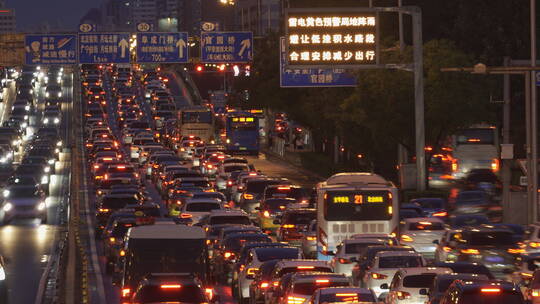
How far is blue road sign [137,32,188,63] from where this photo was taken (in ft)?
224

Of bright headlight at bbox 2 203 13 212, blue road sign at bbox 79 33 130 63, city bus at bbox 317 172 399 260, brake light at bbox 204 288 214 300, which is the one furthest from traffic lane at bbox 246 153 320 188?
brake light at bbox 204 288 214 300

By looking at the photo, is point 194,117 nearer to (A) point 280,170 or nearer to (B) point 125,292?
(A) point 280,170

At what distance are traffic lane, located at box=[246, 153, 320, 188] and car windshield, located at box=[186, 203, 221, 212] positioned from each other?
24.8 m

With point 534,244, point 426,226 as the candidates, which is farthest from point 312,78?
point 534,244

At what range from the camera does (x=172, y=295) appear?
21.4 metres

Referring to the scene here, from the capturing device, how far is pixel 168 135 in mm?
108500

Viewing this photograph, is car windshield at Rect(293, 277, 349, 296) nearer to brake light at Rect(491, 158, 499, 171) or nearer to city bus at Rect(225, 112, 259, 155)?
brake light at Rect(491, 158, 499, 171)

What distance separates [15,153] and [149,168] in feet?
76.6

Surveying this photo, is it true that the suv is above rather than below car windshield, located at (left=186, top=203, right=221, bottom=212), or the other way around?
above

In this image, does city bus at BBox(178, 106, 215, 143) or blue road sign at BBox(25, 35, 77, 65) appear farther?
city bus at BBox(178, 106, 215, 143)

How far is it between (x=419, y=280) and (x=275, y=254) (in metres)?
6.04

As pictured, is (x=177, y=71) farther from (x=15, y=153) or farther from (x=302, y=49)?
(x=302, y=49)

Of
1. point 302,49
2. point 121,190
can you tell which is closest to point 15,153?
point 121,190

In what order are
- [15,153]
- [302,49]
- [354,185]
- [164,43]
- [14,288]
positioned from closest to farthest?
[14,288] → [354,185] → [302,49] → [164,43] → [15,153]
